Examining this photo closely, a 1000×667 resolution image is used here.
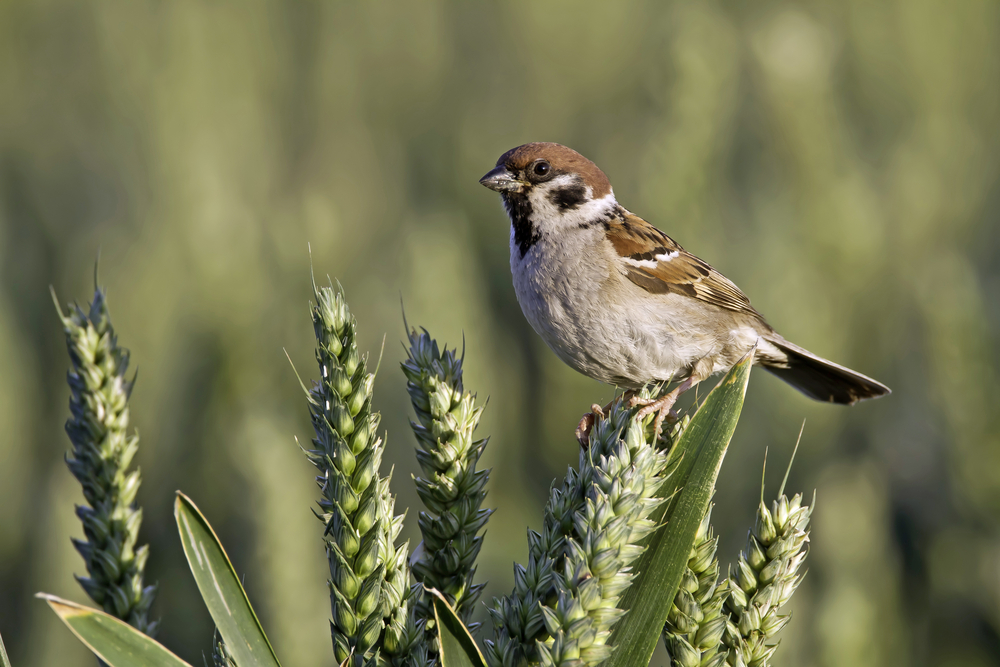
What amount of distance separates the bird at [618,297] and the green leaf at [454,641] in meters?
1.22

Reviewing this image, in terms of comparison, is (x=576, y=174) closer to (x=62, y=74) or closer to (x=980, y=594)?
(x=980, y=594)

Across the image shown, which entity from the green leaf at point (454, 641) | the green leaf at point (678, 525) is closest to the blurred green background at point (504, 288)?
A: the green leaf at point (678, 525)

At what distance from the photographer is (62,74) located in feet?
16.8

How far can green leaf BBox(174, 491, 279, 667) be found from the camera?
31.4 inches

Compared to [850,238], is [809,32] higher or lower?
higher

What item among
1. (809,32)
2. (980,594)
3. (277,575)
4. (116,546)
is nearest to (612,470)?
(116,546)

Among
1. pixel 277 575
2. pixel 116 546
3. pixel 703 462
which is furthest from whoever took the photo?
pixel 277 575

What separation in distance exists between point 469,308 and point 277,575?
112 centimetres

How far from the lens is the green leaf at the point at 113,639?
71 cm

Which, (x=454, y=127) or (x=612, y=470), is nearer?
(x=612, y=470)

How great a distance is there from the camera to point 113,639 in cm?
73

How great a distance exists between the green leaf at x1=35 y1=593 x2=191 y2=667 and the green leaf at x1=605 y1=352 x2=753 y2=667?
1.44 feet

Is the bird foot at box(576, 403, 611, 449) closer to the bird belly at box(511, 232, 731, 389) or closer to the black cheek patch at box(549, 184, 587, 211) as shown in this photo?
the bird belly at box(511, 232, 731, 389)

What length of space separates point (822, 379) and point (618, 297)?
0.73m
